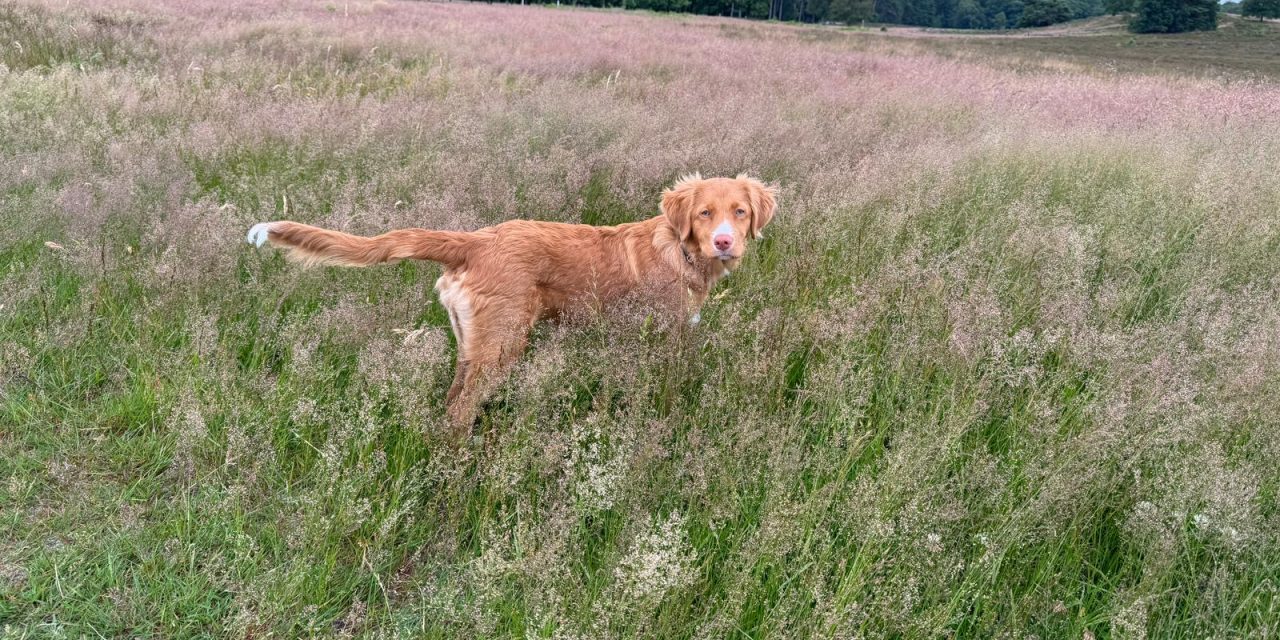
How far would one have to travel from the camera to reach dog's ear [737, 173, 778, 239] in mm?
3430

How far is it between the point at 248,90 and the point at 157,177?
2989 millimetres

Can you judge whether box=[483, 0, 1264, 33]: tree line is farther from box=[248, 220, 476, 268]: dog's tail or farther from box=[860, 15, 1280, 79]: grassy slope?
box=[248, 220, 476, 268]: dog's tail

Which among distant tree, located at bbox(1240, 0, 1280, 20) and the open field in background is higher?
distant tree, located at bbox(1240, 0, 1280, 20)

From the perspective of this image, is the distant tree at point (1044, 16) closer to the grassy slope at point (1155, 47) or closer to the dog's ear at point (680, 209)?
the grassy slope at point (1155, 47)

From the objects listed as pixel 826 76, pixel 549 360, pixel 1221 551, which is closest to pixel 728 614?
pixel 549 360

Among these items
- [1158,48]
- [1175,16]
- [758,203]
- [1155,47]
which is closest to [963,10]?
[1175,16]

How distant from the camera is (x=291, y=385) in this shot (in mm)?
2488

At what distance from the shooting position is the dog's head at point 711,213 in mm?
3164

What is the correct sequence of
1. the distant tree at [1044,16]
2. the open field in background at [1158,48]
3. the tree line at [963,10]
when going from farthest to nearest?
the distant tree at [1044,16] → the tree line at [963,10] → the open field in background at [1158,48]

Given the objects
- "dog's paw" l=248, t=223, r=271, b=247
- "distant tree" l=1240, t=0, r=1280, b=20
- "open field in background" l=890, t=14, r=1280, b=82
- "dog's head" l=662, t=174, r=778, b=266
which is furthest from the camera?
"distant tree" l=1240, t=0, r=1280, b=20

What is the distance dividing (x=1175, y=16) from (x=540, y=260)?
58.4 metres

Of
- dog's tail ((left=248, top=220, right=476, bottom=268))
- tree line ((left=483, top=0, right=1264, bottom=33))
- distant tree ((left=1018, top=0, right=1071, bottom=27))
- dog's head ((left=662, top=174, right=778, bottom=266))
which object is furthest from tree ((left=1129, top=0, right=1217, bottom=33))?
dog's tail ((left=248, top=220, right=476, bottom=268))

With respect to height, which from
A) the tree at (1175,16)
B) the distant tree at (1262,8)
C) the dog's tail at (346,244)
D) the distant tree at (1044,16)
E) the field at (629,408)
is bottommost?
the field at (629,408)

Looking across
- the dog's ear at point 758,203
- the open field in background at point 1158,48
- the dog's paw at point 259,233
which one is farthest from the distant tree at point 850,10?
the dog's paw at point 259,233
